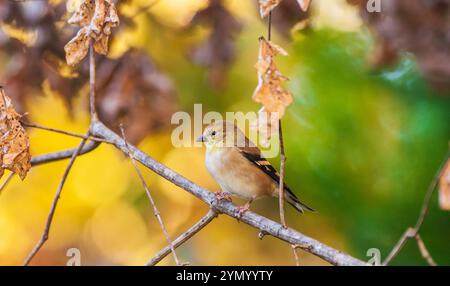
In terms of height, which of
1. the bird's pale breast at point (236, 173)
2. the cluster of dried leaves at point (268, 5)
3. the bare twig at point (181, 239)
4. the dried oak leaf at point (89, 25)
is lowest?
the bare twig at point (181, 239)

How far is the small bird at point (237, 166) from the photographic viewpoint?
3.53m

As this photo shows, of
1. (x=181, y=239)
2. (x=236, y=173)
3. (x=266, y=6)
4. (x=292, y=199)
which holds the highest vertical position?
(x=266, y=6)

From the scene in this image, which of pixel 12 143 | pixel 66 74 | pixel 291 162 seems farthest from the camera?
pixel 291 162

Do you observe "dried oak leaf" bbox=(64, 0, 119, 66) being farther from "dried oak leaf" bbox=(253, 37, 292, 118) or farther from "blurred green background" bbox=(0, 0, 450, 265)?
"blurred green background" bbox=(0, 0, 450, 265)

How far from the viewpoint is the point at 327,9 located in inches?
188

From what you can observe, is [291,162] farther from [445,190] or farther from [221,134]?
[445,190]

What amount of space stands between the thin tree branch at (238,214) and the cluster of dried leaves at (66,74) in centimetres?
105

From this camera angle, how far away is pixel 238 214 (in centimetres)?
261

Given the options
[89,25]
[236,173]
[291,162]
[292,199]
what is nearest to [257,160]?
[236,173]

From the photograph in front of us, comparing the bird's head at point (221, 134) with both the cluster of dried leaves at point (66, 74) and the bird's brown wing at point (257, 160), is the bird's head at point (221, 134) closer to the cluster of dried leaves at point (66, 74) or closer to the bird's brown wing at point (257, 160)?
the bird's brown wing at point (257, 160)

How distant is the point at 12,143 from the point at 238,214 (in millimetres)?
836

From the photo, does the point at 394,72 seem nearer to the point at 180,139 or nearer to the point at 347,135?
the point at 347,135

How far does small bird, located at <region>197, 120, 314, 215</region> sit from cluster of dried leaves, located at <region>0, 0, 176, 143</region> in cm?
37

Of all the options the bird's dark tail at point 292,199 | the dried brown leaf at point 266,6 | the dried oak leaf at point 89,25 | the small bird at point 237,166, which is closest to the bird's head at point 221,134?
the small bird at point 237,166
